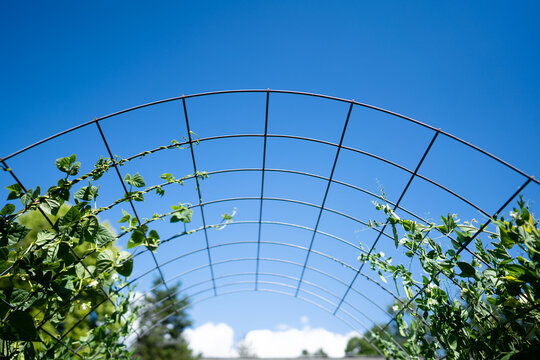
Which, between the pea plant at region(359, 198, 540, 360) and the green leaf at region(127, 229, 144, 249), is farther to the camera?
the green leaf at region(127, 229, 144, 249)

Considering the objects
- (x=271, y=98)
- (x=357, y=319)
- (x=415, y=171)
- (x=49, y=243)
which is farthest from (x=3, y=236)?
(x=357, y=319)

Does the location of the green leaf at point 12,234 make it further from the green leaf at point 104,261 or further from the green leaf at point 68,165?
the green leaf at point 104,261

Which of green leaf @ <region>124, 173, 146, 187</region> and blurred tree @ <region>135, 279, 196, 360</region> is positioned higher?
blurred tree @ <region>135, 279, 196, 360</region>

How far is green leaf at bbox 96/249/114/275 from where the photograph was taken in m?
4.54

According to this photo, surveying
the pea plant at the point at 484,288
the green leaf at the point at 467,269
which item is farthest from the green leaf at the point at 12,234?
the green leaf at the point at 467,269

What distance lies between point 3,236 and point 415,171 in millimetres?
5995

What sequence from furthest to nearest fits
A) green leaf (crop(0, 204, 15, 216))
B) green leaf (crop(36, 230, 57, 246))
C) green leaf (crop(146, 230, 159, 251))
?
green leaf (crop(146, 230, 159, 251)) → green leaf (crop(36, 230, 57, 246)) → green leaf (crop(0, 204, 15, 216))

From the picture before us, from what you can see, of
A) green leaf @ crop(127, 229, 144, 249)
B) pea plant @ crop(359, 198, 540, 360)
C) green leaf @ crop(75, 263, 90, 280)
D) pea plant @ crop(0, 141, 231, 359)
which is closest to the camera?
pea plant @ crop(359, 198, 540, 360)

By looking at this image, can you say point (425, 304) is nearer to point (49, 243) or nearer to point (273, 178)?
point (273, 178)

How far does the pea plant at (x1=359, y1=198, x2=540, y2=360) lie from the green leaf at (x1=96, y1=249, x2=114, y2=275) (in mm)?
4205

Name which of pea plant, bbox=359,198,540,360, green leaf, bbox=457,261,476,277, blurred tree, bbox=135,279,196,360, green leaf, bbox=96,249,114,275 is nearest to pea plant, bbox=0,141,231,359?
green leaf, bbox=96,249,114,275

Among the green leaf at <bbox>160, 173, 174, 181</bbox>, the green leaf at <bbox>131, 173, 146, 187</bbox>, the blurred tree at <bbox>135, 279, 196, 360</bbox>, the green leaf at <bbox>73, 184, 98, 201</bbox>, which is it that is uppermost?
the blurred tree at <bbox>135, 279, 196, 360</bbox>

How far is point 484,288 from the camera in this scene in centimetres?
352

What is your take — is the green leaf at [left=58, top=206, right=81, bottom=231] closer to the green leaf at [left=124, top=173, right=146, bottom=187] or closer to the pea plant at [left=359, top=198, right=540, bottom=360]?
the green leaf at [left=124, top=173, right=146, bottom=187]
